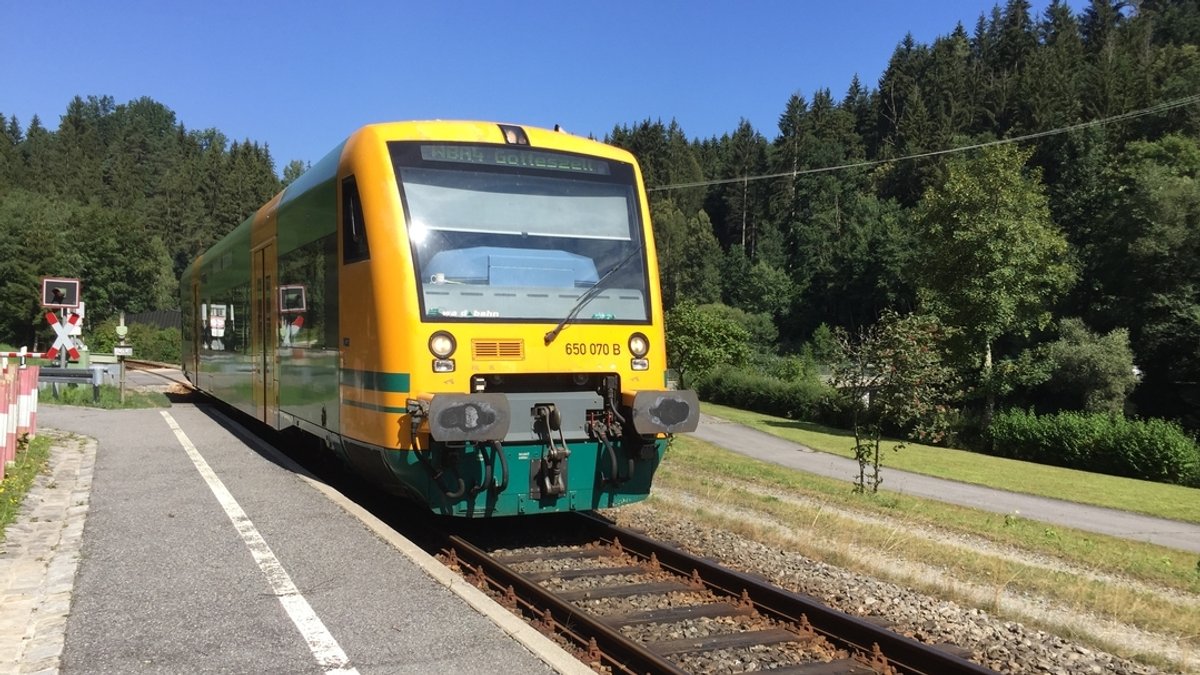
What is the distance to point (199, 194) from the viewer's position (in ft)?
374

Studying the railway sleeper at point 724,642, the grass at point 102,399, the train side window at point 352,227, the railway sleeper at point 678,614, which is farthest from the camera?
the grass at point 102,399

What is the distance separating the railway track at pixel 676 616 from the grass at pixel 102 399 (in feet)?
50.6

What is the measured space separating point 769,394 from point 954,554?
1894 inches

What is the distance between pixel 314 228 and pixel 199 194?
383 feet

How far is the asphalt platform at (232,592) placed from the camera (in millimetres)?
4680

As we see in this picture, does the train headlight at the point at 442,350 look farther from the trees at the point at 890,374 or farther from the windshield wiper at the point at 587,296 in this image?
the trees at the point at 890,374

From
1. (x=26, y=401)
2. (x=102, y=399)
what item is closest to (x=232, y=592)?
(x=26, y=401)

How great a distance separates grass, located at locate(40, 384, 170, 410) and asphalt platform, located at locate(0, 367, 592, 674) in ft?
37.7

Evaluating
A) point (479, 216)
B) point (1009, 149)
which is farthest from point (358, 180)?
point (1009, 149)

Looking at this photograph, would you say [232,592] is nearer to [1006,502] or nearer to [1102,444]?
[1006,502]

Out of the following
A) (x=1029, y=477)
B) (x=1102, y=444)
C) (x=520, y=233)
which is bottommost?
(x=1029, y=477)

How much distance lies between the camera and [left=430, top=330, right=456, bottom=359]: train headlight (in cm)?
693

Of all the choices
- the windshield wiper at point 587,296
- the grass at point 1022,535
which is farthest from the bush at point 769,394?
the windshield wiper at point 587,296

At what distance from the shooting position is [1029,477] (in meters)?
33.6
